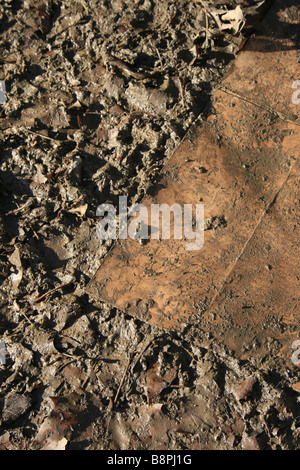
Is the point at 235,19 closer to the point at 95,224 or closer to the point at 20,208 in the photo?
the point at 95,224

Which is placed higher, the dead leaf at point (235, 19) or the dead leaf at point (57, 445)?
the dead leaf at point (235, 19)

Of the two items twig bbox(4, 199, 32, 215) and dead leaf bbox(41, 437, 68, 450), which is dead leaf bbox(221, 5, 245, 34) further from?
dead leaf bbox(41, 437, 68, 450)

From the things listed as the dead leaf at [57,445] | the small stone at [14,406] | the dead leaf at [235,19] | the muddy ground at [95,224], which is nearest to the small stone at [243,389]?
the muddy ground at [95,224]

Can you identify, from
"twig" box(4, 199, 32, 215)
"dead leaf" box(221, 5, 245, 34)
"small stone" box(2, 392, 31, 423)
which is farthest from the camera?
"twig" box(4, 199, 32, 215)

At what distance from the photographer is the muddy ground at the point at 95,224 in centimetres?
228

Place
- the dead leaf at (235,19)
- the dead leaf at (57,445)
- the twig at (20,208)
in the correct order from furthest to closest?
1. the twig at (20,208)
2. the dead leaf at (235,19)
3. the dead leaf at (57,445)

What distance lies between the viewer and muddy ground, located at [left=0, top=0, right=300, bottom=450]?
89.8 inches

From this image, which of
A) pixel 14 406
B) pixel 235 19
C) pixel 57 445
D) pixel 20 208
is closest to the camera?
pixel 57 445

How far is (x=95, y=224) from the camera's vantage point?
257 centimetres

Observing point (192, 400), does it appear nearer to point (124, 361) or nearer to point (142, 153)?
point (124, 361)

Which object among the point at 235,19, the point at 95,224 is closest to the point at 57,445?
the point at 95,224

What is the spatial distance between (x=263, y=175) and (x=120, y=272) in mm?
1090

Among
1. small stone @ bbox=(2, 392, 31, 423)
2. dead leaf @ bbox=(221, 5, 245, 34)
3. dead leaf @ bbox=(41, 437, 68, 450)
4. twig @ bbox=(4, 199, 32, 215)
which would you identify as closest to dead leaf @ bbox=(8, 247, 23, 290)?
twig @ bbox=(4, 199, 32, 215)

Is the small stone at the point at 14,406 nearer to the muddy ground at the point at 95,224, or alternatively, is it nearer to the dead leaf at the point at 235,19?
the muddy ground at the point at 95,224
